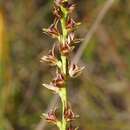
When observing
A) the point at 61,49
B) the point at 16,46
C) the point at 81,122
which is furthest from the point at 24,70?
the point at 61,49

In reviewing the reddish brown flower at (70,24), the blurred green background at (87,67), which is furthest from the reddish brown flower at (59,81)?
the blurred green background at (87,67)

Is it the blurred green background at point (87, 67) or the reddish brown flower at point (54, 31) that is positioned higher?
the blurred green background at point (87, 67)

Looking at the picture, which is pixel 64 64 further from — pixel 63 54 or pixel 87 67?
pixel 87 67

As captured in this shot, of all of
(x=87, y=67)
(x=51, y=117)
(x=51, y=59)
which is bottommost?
(x=51, y=117)

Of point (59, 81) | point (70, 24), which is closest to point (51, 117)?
point (59, 81)

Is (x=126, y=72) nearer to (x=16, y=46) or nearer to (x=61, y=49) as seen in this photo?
(x=16, y=46)

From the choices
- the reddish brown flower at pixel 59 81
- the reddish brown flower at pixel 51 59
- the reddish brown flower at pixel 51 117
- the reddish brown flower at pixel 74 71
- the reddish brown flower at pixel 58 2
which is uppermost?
the reddish brown flower at pixel 58 2

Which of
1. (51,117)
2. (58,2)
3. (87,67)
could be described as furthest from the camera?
(87,67)

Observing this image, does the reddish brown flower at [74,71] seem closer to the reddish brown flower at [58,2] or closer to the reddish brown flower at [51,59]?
the reddish brown flower at [51,59]
